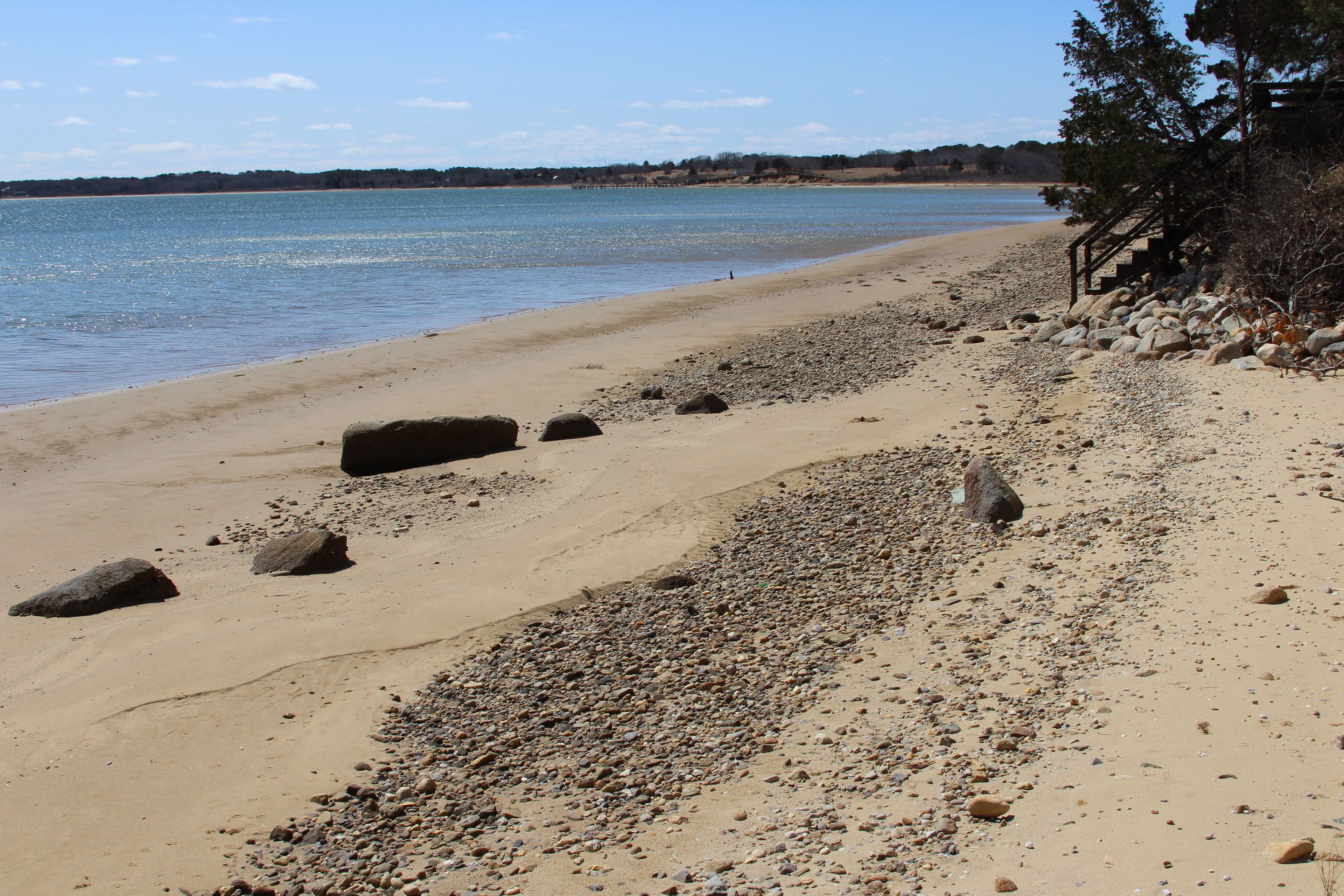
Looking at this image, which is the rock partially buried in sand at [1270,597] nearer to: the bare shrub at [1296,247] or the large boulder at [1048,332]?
the bare shrub at [1296,247]

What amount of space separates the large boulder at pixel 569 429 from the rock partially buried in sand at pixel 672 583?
4580 mm

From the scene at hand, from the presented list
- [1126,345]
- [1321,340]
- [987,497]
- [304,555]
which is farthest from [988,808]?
[1126,345]

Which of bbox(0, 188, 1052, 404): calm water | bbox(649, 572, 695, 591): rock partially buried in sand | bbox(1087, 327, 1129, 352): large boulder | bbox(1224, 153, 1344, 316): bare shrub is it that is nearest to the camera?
bbox(649, 572, 695, 591): rock partially buried in sand

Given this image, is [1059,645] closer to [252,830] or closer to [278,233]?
[252,830]

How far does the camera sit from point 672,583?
6.97m

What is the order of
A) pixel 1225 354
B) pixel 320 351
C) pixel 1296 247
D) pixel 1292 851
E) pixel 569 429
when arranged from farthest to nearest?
pixel 320 351, pixel 1296 247, pixel 569 429, pixel 1225 354, pixel 1292 851

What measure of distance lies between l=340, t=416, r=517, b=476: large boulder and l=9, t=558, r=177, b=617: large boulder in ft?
10.9

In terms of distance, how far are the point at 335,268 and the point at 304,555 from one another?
110 feet

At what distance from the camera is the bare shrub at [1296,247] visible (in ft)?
38.1

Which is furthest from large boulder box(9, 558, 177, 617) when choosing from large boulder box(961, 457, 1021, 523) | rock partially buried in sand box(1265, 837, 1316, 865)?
rock partially buried in sand box(1265, 837, 1316, 865)

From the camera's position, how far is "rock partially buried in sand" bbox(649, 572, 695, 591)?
22.8 ft

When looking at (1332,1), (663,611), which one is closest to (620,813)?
(663,611)

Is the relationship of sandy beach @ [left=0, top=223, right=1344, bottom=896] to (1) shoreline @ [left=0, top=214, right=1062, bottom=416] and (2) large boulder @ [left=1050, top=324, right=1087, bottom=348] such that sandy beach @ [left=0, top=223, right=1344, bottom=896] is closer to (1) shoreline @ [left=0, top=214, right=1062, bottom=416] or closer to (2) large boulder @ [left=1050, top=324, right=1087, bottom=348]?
(2) large boulder @ [left=1050, top=324, right=1087, bottom=348]

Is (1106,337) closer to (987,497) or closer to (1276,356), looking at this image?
(1276,356)
